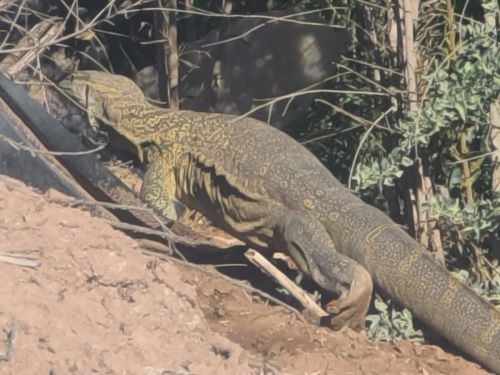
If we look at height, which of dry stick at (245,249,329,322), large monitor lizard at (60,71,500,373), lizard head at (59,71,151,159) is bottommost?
dry stick at (245,249,329,322)

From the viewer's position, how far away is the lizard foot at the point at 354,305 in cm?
734

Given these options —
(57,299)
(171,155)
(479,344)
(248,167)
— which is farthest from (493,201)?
(57,299)

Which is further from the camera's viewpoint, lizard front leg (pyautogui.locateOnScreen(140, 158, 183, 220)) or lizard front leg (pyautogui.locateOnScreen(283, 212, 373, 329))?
lizard front leg (pyautogui.locateOnScreen(140, 158, 183, 220))

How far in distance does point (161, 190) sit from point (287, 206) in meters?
1.11

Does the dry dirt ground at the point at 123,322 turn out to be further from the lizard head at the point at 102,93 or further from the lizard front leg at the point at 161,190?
the lizard head at the point at 102,93

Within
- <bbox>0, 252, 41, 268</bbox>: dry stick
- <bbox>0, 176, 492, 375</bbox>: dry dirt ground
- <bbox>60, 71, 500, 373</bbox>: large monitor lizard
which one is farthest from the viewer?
<bbox>60, 71, 500, 373</bbox>: large monitor lizard

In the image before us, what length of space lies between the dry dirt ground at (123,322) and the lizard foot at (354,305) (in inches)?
3.0

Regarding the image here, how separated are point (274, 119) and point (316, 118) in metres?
0.80

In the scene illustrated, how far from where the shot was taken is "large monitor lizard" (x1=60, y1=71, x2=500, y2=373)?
7.17m

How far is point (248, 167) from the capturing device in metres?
8.25

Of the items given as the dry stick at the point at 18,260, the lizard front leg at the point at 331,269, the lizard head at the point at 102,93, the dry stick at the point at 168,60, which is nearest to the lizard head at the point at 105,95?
the lizard head at the point at 102,93

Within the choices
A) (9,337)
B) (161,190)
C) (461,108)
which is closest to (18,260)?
(9,337)

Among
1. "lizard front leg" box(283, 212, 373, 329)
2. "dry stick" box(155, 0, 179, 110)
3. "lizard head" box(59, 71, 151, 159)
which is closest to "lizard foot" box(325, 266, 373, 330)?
"lizard front leg" box(283, 212, 373, 329)

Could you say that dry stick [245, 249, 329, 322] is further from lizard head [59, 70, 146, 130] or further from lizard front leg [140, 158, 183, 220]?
lizard head [59, 70, 146, 130]
